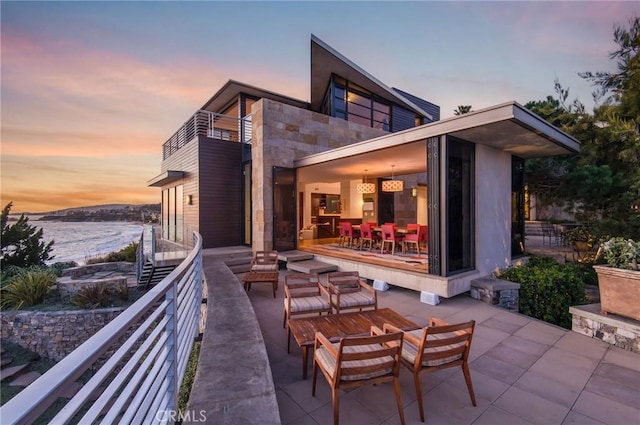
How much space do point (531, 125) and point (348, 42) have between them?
11646mm

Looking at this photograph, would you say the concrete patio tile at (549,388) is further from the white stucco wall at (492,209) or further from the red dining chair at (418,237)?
the red dining chair at (418,237)

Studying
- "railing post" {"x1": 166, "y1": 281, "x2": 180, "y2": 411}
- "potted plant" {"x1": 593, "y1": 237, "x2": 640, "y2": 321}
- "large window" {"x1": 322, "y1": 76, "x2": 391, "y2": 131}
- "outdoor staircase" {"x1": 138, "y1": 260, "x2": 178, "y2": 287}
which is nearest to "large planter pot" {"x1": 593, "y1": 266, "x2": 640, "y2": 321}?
"potted plant" {"x1": 593, "y1": 237, "x2": 640, "y2": 321}

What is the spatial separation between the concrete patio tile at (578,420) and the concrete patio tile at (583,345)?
150cm

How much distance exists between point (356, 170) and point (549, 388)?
809 cm

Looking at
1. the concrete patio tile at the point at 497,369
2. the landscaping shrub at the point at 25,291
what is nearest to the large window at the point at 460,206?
the concrete patio tile at the point at 497,369

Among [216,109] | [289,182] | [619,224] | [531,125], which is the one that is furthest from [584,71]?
[216,109]

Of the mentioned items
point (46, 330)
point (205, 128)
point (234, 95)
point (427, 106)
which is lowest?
point (46, 330)

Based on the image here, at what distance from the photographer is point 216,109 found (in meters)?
14.5

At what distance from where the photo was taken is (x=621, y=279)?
397 centimetres

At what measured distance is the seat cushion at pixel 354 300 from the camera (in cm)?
415

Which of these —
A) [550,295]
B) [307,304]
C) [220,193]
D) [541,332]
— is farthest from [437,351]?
[220,193]

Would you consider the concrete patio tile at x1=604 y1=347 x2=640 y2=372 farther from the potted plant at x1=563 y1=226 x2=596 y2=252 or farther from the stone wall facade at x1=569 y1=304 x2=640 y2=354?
the potted plant at x1=563 y1=226 x2=596 y2=252

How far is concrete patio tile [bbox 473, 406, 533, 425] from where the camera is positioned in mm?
2429

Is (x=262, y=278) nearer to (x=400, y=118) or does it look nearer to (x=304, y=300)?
(x=304, y=300)
